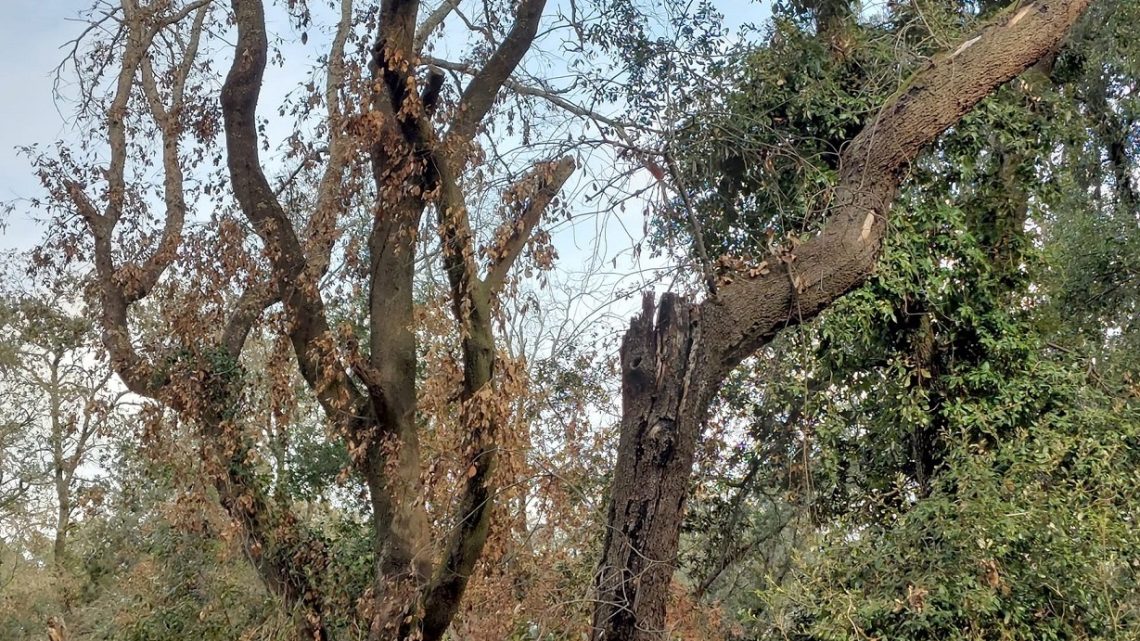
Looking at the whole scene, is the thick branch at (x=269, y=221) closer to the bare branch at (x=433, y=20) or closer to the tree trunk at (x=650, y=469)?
the bare branch at (x=433, y=20)

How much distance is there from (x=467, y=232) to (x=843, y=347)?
10.2 ft

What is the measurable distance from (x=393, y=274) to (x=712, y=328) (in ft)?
8.34

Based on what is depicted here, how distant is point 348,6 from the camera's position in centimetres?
827

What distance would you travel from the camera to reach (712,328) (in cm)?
366

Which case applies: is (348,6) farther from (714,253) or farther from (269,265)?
(714,253)

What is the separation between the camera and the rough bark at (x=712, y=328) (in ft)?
11.3

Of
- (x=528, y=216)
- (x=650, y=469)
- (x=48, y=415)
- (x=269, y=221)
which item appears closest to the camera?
(x=650, y=469)

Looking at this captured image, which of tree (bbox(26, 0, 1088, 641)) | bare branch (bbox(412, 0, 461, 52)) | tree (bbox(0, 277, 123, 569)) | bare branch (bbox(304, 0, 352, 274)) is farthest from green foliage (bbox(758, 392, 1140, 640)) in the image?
tree (bbox(0, 277, 123, 569))

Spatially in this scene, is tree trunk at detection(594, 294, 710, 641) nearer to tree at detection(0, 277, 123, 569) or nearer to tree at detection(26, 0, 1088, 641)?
tree at detection(26, 0, 1088, 641)

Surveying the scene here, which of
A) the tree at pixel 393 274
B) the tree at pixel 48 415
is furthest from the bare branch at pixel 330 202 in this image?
the tree at pixel 48 415

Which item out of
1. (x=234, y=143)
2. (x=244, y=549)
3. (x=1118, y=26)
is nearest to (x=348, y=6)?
(x=234, y=143)

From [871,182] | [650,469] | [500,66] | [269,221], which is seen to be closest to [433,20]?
[500,66]

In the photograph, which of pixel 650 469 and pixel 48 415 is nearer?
pixel 650 469

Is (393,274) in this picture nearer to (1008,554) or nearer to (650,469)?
(650,469)
